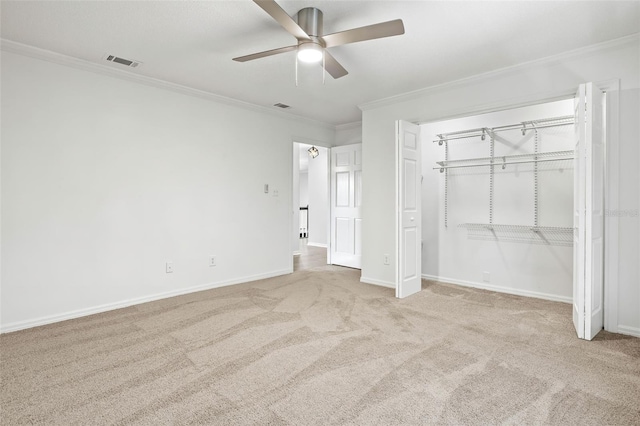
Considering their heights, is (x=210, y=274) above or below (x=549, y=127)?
below

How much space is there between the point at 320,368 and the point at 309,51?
7.34 ft

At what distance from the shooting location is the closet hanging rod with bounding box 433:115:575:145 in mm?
3920

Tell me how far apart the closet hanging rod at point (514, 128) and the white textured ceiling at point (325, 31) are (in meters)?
1.00

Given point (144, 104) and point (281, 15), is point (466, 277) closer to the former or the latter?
point (281, 15)

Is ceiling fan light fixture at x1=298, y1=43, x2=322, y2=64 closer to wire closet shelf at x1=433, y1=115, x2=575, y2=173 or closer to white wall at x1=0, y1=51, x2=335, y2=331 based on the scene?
white wall at x1=0, y1=51, x2=335, y2=331

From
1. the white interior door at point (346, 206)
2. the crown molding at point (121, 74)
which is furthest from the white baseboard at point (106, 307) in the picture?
the crown molding at point (121, 74)

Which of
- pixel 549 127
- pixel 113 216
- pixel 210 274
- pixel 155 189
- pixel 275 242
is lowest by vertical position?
pixel 210 274

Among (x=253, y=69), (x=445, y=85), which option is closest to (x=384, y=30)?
(x=253, y=69)

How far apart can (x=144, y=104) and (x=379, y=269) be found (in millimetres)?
3531

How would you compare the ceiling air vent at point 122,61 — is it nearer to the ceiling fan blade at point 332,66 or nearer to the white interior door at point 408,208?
the ceiling fan blade at point 332,66

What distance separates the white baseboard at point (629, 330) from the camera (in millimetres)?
2893

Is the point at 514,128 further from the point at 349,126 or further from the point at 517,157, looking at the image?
the point at 349,126

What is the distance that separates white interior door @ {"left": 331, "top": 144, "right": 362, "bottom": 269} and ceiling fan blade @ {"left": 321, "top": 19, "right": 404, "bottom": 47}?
3435 mm

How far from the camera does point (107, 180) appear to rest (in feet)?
11.6
